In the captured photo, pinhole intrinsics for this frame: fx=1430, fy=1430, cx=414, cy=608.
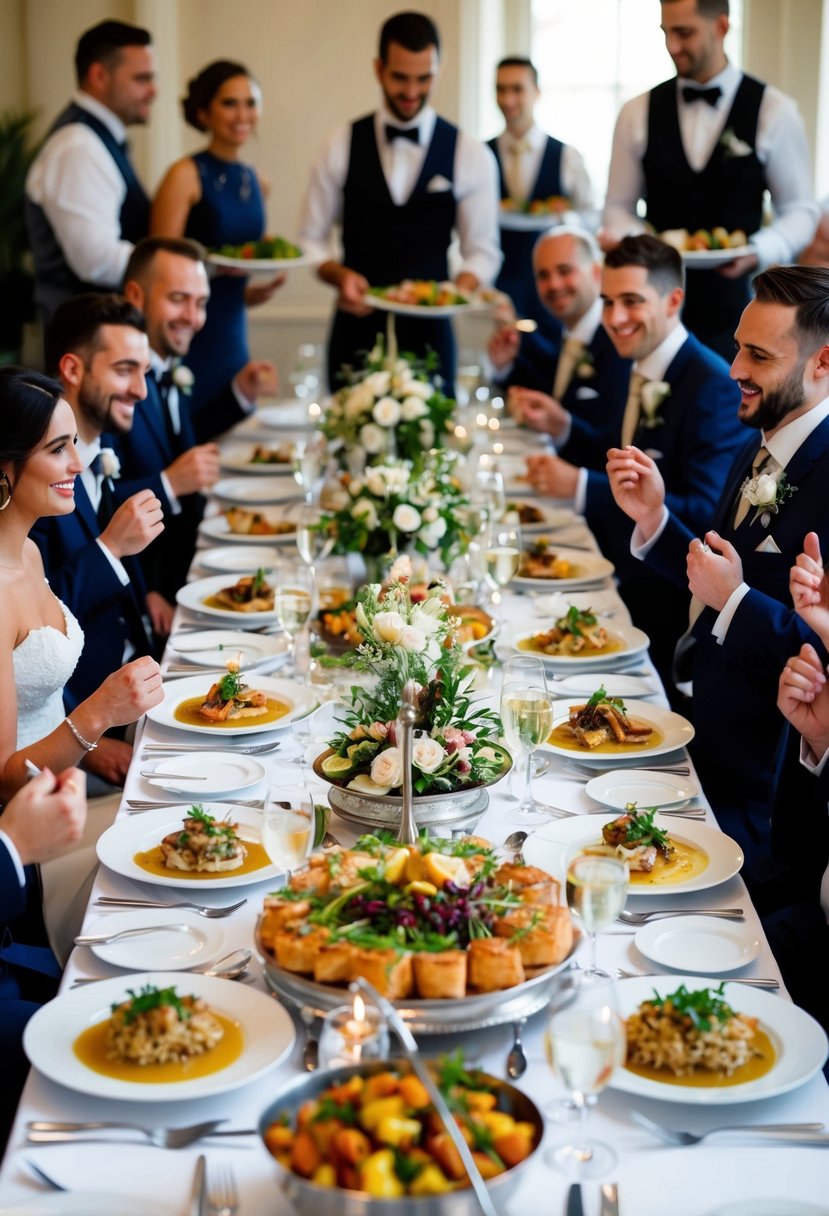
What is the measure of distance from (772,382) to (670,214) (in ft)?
8.94

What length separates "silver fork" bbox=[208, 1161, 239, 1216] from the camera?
1293 mm

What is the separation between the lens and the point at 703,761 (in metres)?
2.91

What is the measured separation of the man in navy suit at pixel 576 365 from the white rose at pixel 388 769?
109 inches

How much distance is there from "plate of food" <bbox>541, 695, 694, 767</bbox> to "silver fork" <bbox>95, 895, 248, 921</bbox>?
2.31ft

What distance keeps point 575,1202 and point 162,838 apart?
904mm

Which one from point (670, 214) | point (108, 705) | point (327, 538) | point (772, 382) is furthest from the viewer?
point (670, 214)

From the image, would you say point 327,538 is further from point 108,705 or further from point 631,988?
point 631,988

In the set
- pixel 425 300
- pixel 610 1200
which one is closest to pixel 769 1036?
pixel 610 1200

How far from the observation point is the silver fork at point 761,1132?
1407 mm

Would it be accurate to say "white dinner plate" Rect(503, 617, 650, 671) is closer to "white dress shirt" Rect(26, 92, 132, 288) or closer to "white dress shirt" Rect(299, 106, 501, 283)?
"white dress shirt" Rect(26, 92, 132, 288)

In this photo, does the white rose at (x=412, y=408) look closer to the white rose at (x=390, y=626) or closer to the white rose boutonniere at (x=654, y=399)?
the white rose boutonniere at (x=654, y=399)

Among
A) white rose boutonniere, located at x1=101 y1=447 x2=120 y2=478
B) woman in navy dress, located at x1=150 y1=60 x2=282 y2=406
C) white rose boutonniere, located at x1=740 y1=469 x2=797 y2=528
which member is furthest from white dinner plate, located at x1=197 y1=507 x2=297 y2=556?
woman in navy dress, located at x1=150 y1=60 x2=282 y2=406

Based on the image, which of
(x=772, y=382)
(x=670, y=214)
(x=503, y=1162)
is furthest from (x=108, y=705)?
(x=670, y=214)

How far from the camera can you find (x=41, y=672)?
256 centimetres
